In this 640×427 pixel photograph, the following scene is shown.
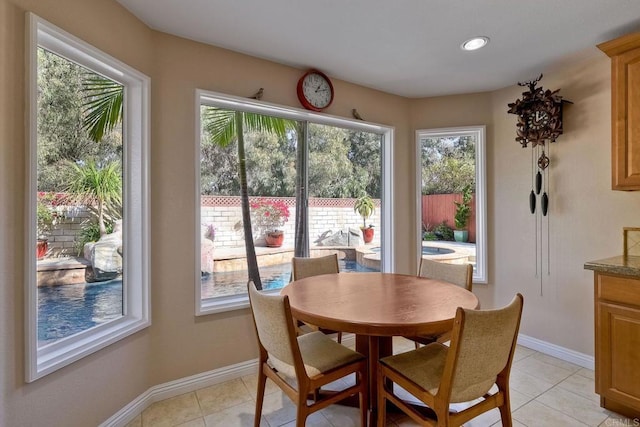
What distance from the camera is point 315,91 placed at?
2.69 metres

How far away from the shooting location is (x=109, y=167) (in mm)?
1904

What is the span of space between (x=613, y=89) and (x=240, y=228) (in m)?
2.80

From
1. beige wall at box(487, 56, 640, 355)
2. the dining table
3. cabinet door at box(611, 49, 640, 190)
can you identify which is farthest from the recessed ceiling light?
the dining table

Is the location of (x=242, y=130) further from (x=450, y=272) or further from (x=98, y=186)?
(x=450, y=272)

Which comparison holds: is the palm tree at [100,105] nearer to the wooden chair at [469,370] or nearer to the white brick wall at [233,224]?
the white brick wall at [233,224]

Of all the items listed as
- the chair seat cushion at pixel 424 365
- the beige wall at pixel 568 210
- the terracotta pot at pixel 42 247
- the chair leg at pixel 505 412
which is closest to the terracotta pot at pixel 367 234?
the beige wall at pixel 568 210

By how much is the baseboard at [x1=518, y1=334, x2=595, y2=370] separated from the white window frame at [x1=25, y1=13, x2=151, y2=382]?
319 centimetres

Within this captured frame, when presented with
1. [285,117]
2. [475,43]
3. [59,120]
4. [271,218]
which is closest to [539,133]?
[475,43]

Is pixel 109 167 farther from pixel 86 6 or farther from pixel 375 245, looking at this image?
pixel 375 245

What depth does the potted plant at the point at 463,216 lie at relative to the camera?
3.25 m

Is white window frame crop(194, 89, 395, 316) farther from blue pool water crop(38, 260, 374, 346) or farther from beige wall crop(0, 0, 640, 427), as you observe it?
blue pool water crop(38, 260, 374, 346)

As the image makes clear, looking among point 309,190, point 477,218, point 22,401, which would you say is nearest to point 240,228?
point 309,190

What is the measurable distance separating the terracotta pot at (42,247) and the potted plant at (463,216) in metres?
3.32

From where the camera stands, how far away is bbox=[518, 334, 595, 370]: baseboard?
2463 mm
